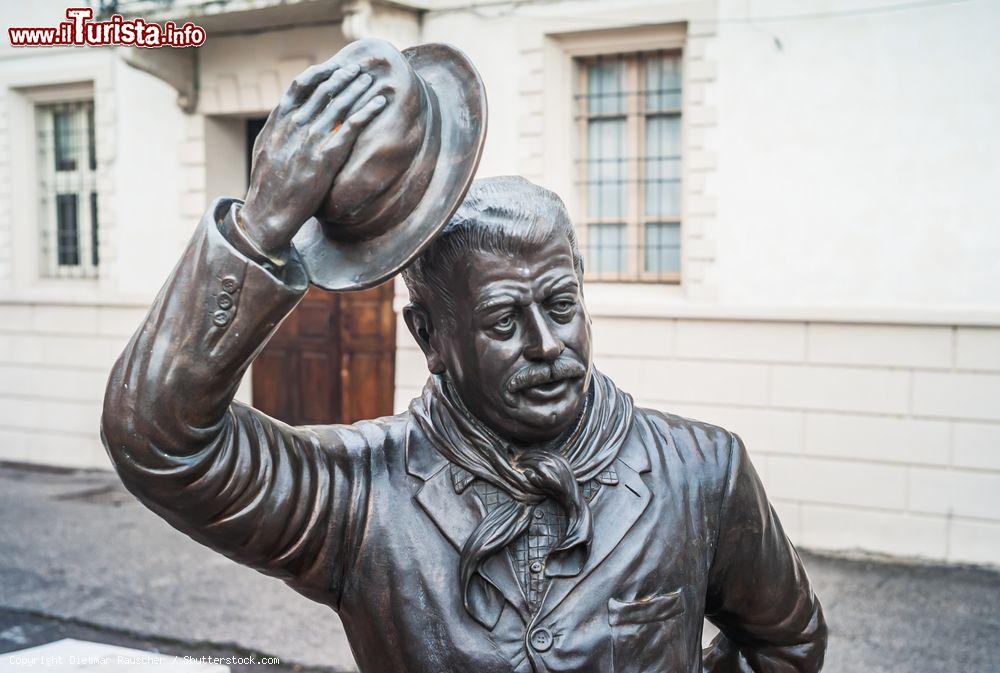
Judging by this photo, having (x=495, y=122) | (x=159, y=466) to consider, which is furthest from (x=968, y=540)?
(x=159, y=466)

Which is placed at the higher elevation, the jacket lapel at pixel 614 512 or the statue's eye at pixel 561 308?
the statue's eye at pixel 561 308

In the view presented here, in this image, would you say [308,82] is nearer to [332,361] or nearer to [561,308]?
[561,308]

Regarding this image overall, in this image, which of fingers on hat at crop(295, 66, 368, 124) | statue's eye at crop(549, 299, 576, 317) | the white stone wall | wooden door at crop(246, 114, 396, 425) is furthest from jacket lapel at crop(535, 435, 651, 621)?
wooden door at crop(246, 114, 396, 425)

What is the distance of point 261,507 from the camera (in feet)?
5.39

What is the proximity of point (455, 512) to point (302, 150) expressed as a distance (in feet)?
2.06

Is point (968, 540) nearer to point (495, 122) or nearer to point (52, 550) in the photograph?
point (495, 122)

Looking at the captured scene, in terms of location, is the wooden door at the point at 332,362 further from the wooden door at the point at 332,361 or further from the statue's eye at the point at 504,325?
the statue's eye at the point at 504,325

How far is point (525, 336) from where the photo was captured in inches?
65.9

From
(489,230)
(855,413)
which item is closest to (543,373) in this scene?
(489,230)

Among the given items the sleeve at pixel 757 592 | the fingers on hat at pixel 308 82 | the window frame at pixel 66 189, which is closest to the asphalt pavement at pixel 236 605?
the sleeve at pixel 757 592

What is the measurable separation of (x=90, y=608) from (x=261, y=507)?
520 centimetres

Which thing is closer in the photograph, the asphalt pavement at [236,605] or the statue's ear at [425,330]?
the statue's ear at [425,330]

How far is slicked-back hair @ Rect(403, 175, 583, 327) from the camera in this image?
5.52 feet

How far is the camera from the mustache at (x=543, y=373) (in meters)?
1.66
